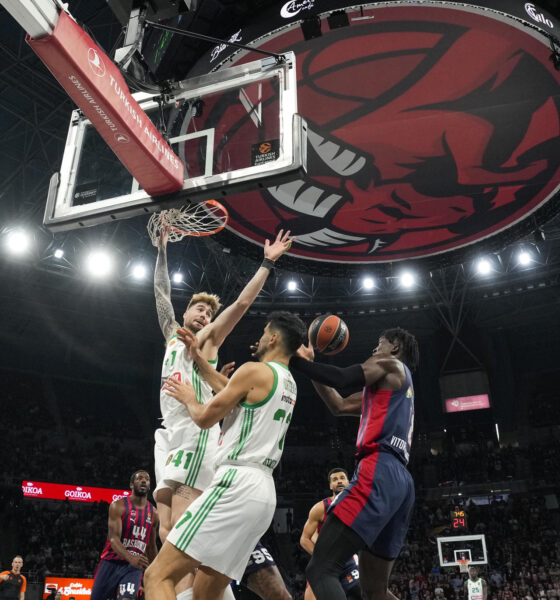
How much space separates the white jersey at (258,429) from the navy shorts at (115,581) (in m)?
3.58

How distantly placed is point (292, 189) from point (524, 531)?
1831 centimetres

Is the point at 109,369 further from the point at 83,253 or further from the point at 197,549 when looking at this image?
the point at 197,549

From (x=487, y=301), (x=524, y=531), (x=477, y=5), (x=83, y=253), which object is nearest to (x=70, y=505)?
(x=83, y=253)

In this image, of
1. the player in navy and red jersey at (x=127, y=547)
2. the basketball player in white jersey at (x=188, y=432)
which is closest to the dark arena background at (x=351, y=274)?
the basketball player in white jersey at (x=188, y=432)

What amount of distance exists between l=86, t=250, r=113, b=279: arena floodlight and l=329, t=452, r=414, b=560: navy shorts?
55.9 ft

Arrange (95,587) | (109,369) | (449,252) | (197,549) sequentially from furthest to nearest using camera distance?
(109,369), (449,252), (95,587), (197,549)

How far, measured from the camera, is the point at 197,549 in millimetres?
3400

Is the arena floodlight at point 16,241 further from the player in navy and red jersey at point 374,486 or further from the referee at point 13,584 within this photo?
the player in navy and red jersey at point 374,486

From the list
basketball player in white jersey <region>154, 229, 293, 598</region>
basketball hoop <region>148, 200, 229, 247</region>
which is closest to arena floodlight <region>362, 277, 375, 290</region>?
basketball hoop <region>148, 200, 229, 247</region>

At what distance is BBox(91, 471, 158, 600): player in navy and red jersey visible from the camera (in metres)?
6.52

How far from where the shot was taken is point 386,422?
172 inches

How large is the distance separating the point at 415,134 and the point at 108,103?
676 cm

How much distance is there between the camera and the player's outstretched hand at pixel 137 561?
254 inches

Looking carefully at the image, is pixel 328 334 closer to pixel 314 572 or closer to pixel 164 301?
pixel 164 301
